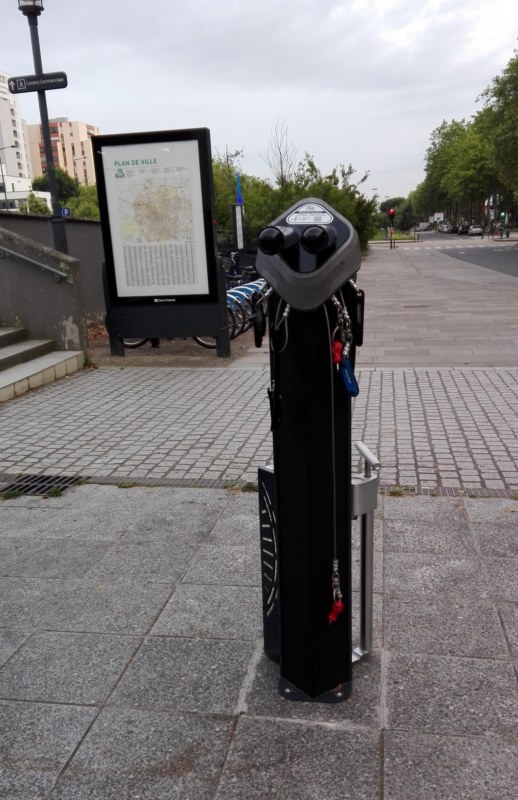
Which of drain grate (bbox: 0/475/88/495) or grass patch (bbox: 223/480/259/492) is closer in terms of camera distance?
→ grass patch (bbox: 223/480/259/492)

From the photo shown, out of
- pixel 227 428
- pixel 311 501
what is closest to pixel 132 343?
pixel 227 428

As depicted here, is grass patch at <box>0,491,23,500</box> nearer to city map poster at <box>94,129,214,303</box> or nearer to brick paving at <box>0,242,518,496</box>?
brick paving at <box>0,242,518,496</box>

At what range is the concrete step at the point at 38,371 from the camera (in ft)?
25.4

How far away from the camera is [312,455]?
2.31 m

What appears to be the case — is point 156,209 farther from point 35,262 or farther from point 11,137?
point 11,137

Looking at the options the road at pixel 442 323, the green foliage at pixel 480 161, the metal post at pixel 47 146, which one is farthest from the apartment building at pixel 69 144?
the metal post at pixel 47 146

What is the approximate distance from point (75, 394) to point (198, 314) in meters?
2.24

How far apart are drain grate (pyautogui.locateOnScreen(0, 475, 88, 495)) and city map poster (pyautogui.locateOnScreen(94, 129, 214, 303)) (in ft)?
15.2

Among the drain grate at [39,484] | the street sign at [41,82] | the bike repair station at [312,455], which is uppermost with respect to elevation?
the street sign at [41,82]

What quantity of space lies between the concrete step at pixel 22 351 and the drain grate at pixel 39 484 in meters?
3.57

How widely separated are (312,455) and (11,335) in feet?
24.9

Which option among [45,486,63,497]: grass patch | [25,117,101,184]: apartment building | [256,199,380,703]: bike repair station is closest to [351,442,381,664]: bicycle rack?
[256,199,380,703]: bike repair station

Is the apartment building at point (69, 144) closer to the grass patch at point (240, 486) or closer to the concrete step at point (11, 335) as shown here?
the concrete step at point (11, 335)

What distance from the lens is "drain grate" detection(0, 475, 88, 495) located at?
491cm
